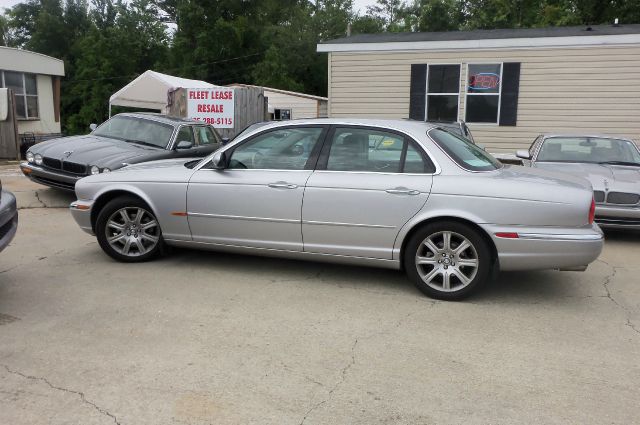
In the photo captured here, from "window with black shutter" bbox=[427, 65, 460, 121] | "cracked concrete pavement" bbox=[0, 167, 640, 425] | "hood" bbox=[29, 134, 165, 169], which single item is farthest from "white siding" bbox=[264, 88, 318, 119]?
"cracked concrete pavement" bbox=[0, 167, 640, 425]

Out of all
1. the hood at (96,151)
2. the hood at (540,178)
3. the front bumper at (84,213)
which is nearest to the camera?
the hood at (540,178)

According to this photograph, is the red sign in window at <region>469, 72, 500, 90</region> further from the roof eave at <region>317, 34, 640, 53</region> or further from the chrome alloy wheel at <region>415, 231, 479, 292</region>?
the chrome alloy wheel at <region>415, 231, 479, 292</region>

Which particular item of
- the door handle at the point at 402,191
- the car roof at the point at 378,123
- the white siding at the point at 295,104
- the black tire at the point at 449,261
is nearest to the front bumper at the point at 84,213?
the car roof at the point at 378,123

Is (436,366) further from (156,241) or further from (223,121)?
(223,121)

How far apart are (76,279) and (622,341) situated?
4.51 meters

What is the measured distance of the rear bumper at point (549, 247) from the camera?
4508 millimetres

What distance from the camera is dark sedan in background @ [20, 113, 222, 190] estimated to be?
342 inches

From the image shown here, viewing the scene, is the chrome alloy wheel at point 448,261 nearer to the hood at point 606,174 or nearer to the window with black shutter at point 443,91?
the hood at point 606,174

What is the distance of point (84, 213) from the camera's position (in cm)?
582

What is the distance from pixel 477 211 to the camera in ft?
15.2

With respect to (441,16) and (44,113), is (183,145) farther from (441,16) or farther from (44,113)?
(441,16)

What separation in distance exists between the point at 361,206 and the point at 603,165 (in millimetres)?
5005

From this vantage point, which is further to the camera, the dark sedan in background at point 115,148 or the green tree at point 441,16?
the green tree at point 441,16

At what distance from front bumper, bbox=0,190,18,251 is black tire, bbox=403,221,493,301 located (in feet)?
10.8
